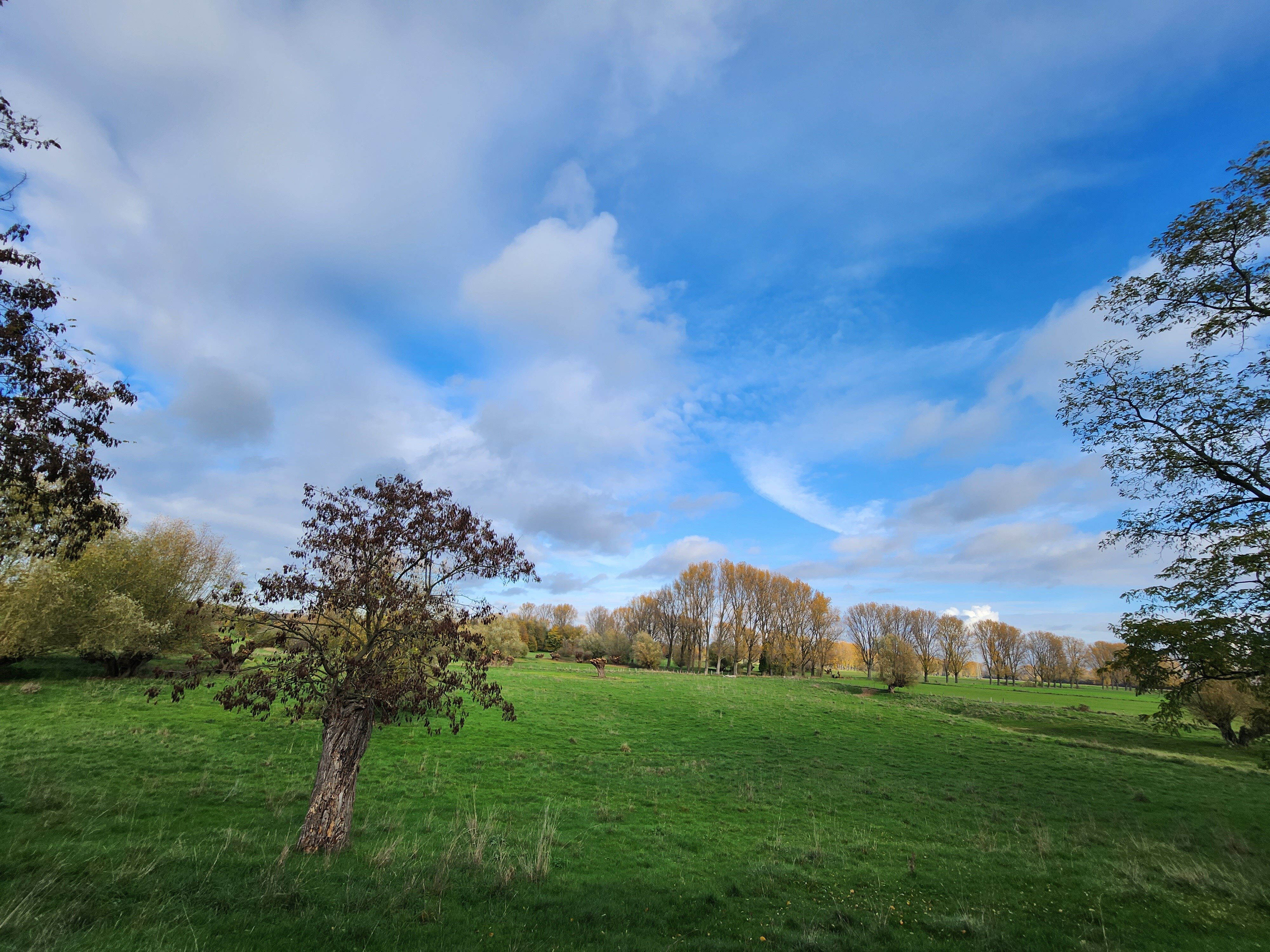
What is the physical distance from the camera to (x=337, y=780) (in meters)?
9.88

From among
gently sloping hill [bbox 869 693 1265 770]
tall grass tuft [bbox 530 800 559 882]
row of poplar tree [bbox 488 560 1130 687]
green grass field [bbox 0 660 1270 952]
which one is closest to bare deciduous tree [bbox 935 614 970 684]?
row of poplar tree [bbox 488 560 1130 687]

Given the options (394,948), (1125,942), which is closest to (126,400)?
(394,948)

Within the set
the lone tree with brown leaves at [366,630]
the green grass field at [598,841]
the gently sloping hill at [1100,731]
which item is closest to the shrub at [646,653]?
the gently sloping hill at [1100,731]

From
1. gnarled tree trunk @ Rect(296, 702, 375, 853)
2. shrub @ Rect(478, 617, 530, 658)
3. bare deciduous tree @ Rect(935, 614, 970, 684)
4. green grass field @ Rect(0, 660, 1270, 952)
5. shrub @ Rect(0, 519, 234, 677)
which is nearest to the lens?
green grass field @ Rect(0, 660, 1270, 952)

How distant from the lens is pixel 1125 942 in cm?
753

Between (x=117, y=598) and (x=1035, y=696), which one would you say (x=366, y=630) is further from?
(x=1035, y=696)

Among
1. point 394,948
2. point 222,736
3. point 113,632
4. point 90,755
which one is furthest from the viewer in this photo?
point 113,632

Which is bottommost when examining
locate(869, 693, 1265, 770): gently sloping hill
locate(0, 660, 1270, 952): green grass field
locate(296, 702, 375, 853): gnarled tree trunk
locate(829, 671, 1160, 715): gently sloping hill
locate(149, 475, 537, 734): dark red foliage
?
locate(829, 671, 1160, 715): gently sloping hill

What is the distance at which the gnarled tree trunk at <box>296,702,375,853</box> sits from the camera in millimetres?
9547

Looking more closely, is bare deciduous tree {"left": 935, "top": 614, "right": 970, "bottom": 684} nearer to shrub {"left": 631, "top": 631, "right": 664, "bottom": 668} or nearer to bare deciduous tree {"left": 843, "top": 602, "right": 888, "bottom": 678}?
bare deciduous tree {"left": 843, "top": 602, "right": 888, "bottom": 678}

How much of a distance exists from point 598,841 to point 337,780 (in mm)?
5994

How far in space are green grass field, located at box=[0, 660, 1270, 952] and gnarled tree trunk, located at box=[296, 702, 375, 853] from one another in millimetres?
512

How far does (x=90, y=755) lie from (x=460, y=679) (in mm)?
13629

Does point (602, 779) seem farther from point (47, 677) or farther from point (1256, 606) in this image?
point (47, 677)
